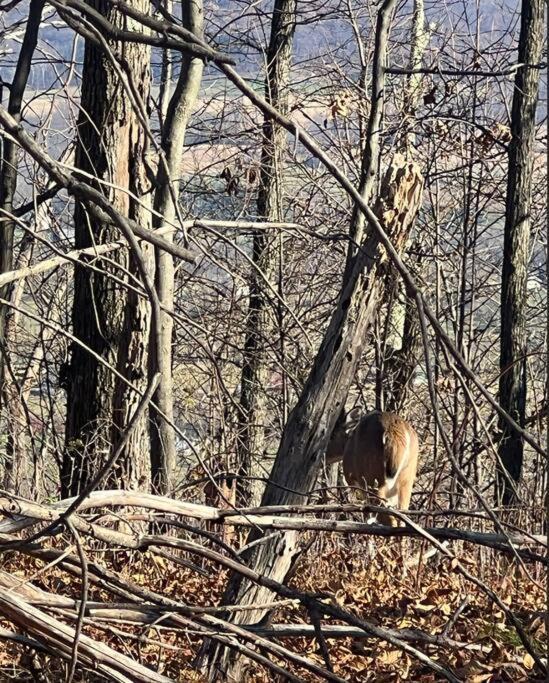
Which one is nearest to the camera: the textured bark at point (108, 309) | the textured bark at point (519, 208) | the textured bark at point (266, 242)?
the textured bark at point (108, 309)

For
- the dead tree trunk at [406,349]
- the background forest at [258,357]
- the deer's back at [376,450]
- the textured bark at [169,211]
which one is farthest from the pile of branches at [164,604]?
the dead tree trunk at [406,349]

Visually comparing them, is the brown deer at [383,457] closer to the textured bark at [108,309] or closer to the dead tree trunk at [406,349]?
the textured bark at [108,309]

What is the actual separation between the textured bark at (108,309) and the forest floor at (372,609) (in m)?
1.94

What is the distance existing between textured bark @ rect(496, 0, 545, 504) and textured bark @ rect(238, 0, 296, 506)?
9.88 feet

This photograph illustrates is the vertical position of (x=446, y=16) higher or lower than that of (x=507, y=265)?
higher

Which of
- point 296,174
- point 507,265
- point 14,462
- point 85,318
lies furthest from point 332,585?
point 296,174

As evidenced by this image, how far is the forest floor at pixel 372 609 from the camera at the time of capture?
4.52 metres

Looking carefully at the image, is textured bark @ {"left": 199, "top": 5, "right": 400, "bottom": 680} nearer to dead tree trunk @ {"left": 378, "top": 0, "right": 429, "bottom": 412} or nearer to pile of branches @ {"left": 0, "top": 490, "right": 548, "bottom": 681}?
pile of branches @ {"left": 0, "top": 490, "right": 548, "bottom": 681}

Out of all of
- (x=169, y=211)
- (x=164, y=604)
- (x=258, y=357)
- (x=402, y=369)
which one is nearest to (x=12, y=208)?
(x=169, y=211)

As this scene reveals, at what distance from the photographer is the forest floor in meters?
4.52

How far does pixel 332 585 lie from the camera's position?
5863 millimetres

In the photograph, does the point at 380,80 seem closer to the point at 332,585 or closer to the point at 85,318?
the point at 332,585

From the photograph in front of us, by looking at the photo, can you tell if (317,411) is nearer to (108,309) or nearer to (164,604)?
(164,604)

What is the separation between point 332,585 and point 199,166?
1060cm
